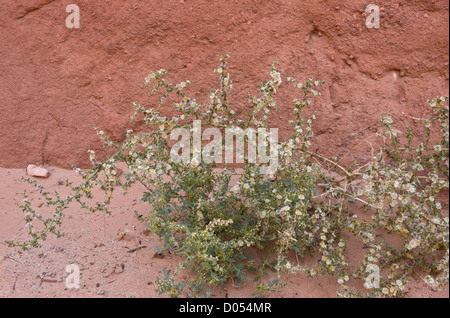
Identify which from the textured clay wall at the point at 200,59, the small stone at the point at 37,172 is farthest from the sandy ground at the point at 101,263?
the textured clay wall at the point at 200,59

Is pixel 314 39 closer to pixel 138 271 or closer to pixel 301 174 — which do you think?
pixel 301 174

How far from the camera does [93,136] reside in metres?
3.88

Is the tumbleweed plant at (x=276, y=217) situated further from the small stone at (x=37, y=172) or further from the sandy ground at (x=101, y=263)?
the small stone at (x=37, y=172)

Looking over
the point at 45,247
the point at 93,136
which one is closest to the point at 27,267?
the point at 45,247

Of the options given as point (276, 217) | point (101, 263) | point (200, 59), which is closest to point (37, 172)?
point (101, 263)

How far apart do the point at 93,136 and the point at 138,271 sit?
1.37 meters

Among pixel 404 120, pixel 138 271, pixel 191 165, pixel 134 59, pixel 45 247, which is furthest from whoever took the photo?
pixel 134 59

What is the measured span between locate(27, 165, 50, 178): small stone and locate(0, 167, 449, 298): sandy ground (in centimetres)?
31

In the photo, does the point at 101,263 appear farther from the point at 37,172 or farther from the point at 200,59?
the point at 200,59

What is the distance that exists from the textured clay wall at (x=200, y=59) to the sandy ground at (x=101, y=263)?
695 millimetres

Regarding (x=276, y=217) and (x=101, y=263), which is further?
(x=101, y=263)

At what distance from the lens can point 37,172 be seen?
12.6ft

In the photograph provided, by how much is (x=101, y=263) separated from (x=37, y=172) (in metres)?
1.22

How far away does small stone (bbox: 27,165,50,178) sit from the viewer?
383 centimetres
